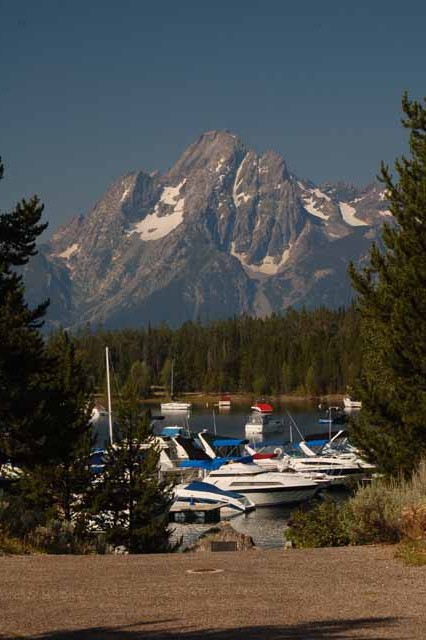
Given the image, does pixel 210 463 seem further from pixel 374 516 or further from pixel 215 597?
pixel 215 597

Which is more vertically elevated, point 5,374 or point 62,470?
point 5,374

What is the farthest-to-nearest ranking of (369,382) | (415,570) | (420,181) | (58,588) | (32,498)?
(32,498)
(369,382)
(420,181)
(415,570)
(58,588)

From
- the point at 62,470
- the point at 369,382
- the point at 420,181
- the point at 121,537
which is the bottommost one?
the point at 121,537

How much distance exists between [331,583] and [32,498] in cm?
2356

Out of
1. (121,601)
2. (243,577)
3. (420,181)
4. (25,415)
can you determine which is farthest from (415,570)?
(25,415)

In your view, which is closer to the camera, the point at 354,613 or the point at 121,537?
the point at 354,613

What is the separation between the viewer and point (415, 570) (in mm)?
12109

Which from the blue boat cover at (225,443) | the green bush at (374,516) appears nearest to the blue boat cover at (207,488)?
the blue boat cover at (225,443)

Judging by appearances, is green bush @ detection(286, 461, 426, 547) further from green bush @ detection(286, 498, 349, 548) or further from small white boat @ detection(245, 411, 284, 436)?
small white boat @ detection(245, 411, 284, 436)

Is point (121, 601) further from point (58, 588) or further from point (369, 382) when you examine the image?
point (369, 382)

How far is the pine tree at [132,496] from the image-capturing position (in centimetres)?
3259

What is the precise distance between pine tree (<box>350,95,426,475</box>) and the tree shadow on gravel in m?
17.8

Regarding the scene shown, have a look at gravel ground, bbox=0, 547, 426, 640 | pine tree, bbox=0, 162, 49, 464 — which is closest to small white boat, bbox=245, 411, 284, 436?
pine tree, bbox=0, 162, 49, 464

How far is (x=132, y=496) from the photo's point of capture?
3388 centimetres
